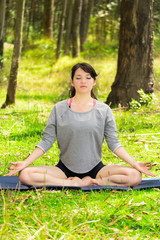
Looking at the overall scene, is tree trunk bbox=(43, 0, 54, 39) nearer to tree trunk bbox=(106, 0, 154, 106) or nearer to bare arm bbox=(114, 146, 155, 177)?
tree trunk bbox=(106, 0, 154, 106)

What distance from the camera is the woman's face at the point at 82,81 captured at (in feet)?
14.3

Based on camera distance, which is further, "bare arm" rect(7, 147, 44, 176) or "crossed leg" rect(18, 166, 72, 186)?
"crossed leg" rect(18, 166, 72, 186)

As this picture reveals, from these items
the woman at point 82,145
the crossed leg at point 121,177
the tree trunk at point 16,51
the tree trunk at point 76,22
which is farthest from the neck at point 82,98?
the tree trunk at point 76,22

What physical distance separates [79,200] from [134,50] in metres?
6.15

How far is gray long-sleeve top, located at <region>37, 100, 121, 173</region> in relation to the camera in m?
4.38

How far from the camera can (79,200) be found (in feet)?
13.1

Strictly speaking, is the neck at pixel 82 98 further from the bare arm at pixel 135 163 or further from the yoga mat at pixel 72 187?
the yoga mat at pixel 72 187

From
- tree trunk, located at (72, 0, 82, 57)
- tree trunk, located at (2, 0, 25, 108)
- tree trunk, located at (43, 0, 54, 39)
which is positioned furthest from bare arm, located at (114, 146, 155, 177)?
tree trunk, located at (43, 0, 54, 39)

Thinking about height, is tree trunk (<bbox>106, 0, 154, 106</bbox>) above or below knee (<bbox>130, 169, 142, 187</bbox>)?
above

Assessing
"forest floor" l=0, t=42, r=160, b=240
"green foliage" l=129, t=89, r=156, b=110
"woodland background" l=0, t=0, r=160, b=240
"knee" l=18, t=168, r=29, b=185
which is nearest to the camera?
"forest floor" l=0, t=42, r=160, b=240

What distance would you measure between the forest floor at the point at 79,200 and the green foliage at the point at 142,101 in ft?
0.37

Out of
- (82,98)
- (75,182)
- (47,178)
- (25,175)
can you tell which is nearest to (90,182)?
(75,182)

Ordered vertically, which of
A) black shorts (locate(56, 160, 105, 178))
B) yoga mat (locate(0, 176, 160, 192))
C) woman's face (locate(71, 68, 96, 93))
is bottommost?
yoga mat (locate(0, 176, 160, 192))

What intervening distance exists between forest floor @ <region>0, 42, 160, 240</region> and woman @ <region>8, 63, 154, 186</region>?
0.62 feet
